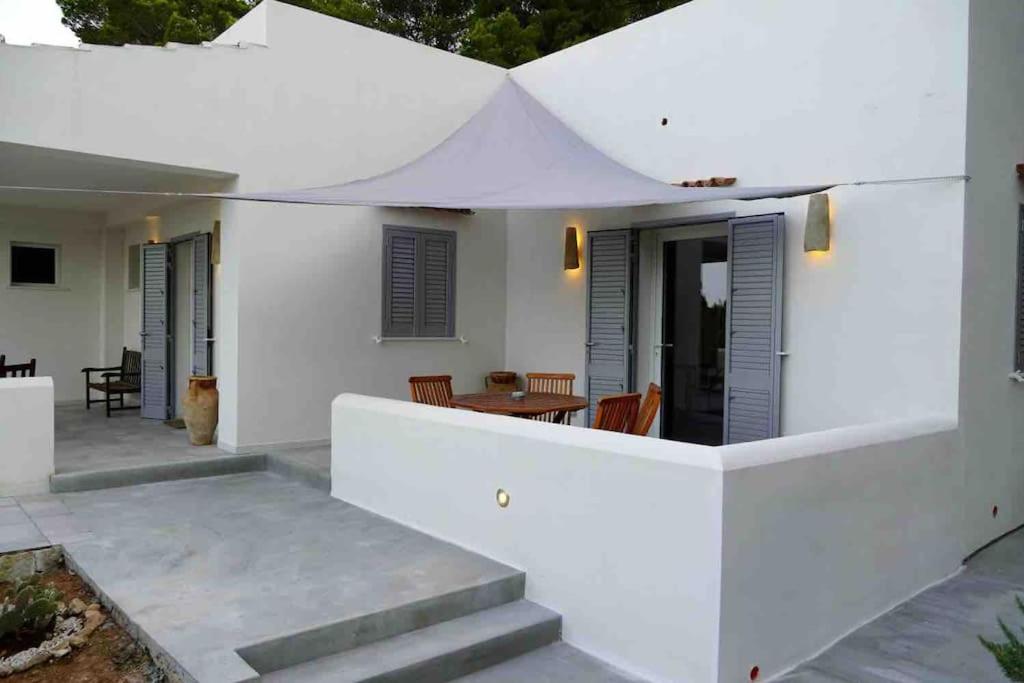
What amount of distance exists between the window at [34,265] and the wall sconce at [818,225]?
10592 mm

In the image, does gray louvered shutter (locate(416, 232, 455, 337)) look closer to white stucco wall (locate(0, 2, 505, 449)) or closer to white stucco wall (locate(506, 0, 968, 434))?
white stucco wall (locate(0, 2, 505, 449))

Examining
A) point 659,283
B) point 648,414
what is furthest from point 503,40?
point 648,414

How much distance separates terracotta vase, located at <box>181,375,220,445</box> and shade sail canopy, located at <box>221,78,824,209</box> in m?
2.54

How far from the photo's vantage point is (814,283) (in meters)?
6.46

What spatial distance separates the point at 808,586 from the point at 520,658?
1.59 m

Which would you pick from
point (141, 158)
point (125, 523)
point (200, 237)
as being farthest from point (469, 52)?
point (125, 523)

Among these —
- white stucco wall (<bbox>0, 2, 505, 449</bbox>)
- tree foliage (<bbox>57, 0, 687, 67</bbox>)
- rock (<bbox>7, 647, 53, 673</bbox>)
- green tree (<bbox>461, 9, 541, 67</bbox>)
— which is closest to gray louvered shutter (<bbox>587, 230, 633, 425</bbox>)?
white stucco wall (<bbox>0, 2, 505, 449</bbox>)

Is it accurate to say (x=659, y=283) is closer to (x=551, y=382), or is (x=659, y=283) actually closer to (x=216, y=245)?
(x=551, y=382)

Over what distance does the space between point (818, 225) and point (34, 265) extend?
423 inches

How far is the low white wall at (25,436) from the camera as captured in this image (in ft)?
20.2

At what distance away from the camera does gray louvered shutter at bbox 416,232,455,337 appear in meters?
9.06

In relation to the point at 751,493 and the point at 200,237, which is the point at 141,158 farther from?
the point at 751,493

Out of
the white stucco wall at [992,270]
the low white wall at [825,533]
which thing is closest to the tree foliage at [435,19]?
the white stucco wall at [992,270]

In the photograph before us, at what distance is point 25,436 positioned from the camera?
6.25 meters
